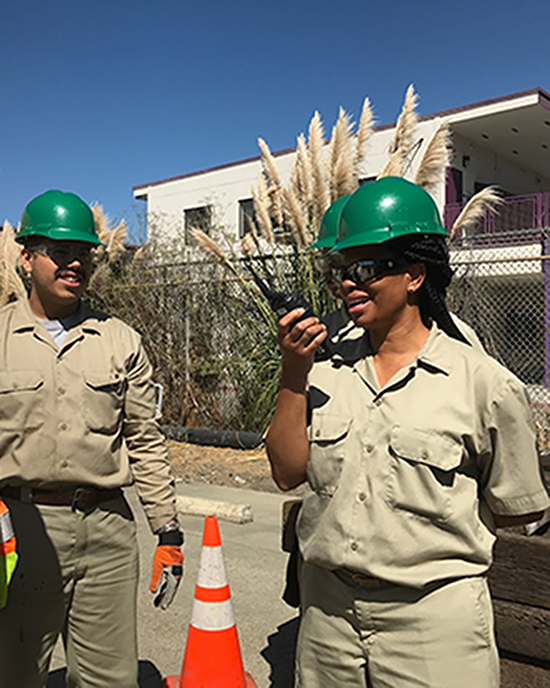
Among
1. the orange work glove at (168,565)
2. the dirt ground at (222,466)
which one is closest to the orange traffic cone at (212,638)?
the orange work glove at (168,565)

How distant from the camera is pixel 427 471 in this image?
184cm

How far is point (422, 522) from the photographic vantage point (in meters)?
1.83

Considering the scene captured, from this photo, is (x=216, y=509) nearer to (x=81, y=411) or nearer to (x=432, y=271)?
(x=81, y=411)

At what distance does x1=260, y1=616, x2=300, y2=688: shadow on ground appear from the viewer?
3570 millimetres

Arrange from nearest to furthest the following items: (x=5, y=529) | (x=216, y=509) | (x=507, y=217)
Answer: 1. (x=5, y=529)
2. (x=216, y=509)
3. (x=507, y=217)

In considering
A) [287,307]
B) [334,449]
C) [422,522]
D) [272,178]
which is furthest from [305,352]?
[272,178]

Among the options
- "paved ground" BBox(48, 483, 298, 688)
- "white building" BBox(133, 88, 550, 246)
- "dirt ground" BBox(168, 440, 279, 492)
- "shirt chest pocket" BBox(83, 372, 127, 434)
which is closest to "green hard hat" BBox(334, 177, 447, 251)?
"shirt chest pocket" BBox(83, 372, 127, 434)

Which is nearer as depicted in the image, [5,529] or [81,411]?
[5,529]

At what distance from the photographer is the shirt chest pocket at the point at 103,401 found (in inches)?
105

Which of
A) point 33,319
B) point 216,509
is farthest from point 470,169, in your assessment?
point 33,319

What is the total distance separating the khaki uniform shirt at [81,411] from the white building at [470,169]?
1284cm

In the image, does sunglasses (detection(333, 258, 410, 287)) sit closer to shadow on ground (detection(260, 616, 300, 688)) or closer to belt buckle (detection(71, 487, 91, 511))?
belt buckle (detection(71, 487, 91, 511))

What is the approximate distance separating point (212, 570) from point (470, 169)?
1944 cm

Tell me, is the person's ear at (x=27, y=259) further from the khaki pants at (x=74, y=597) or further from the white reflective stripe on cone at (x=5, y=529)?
the white reflective stripe on cone at (x=5, y=529)
